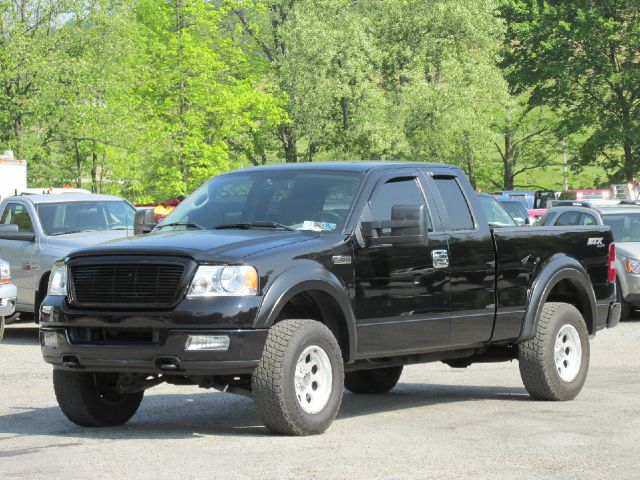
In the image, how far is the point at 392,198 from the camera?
32.5ft

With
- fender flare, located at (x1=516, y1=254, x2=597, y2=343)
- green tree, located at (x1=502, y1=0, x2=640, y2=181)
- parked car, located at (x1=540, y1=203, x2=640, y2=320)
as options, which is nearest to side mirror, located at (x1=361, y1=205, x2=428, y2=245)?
fender flare, located at (x1=516, y1=254, x2=597, y2=343)

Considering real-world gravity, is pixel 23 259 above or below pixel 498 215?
below

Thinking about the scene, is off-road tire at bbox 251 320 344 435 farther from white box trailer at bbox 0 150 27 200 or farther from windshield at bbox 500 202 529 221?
white box trailer at bbox 0 150 27 200

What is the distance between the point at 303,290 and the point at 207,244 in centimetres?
70

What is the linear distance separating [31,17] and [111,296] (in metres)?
50.9

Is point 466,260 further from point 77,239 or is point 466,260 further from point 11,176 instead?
point 11,176

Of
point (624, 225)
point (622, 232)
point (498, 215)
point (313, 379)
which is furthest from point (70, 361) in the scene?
point (624, 225)

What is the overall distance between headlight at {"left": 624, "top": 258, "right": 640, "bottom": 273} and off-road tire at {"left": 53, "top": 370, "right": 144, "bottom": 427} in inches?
494

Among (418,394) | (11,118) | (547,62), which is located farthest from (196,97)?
(418,394)

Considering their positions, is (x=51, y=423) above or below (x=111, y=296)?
below

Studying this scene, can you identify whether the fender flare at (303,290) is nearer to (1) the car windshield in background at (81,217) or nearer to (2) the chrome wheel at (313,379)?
(2) the chrome wheel at (313,379)

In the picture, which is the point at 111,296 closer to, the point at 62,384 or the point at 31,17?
the point at 62,384

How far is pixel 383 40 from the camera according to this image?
67.2m

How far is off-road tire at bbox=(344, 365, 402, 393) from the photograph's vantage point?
38.5 feet
